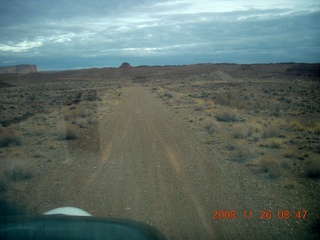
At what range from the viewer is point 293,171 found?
902 centimetres

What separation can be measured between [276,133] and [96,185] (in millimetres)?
9591

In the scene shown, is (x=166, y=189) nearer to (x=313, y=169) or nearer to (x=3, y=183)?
(x=3, y=183)

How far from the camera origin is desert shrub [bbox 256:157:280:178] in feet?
28.1

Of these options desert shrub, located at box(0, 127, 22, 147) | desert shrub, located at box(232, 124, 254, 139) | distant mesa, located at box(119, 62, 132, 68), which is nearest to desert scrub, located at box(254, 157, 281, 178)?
desert shrub, located at box(232, 124, 254, 139)

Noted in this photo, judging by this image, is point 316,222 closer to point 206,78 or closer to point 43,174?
point 43,174

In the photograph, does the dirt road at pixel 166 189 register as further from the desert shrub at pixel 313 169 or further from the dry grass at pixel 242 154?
the desert shrub at pixel 313 169

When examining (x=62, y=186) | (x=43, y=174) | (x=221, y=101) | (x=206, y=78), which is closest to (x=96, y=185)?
(x=62, y=186)
